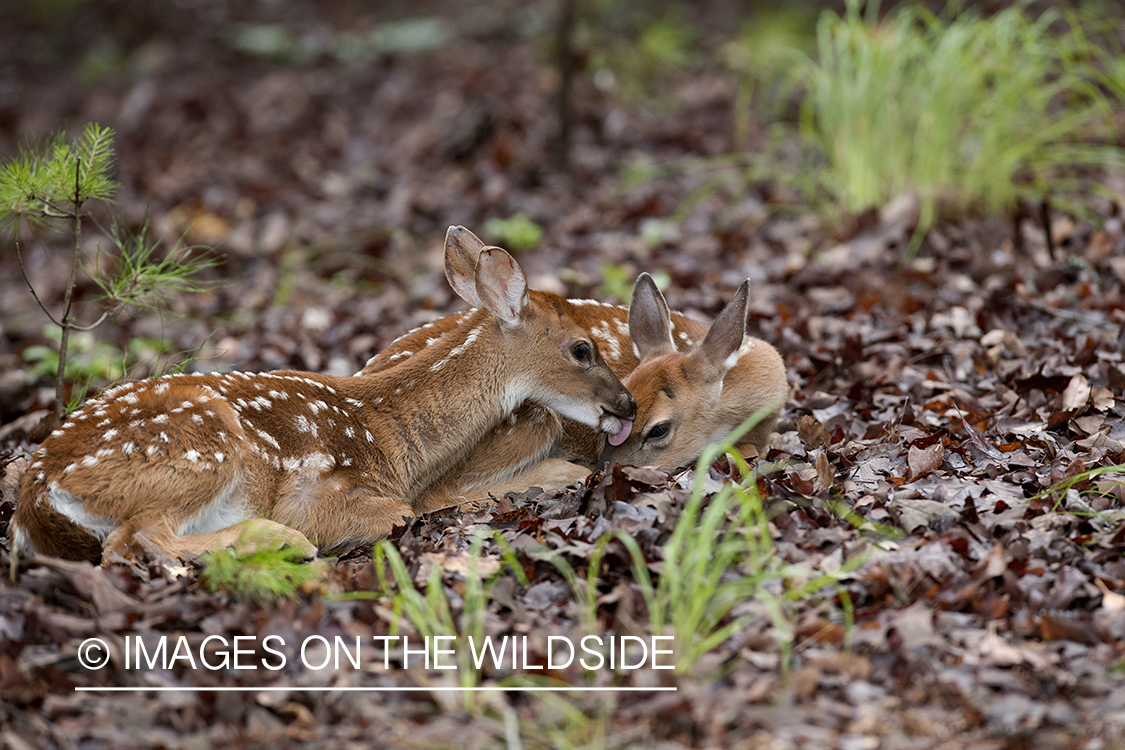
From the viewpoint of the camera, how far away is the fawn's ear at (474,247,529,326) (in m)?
4.51

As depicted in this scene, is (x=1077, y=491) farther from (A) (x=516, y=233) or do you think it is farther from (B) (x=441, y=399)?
(A) (x=516, y=233)

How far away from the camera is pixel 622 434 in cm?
465

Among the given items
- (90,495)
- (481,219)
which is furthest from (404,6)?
(90,495)

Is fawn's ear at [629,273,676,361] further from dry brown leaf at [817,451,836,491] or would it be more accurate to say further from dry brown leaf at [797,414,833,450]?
dry brown leaf at [817,451,836,491]

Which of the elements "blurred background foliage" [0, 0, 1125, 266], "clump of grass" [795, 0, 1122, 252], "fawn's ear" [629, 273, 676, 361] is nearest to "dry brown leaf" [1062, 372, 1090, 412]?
"fawn's ear" [629, 273, 676, 361]

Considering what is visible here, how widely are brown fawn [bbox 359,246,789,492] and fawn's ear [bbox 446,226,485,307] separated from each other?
46mm

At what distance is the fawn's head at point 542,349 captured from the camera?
15.1 feet

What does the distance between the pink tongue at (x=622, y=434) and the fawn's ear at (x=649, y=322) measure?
1.75ft

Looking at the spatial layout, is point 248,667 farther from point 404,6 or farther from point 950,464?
point 404,6

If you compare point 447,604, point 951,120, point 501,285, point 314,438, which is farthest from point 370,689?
point 951,120

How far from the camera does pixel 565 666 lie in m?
3.07

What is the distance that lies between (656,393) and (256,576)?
1996mm

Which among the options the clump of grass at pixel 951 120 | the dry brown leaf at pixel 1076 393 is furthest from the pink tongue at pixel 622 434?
the clump of grass at pixel 951 120

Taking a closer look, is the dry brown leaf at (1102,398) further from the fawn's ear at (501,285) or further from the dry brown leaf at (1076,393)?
the fawn's ear at (501,285)
